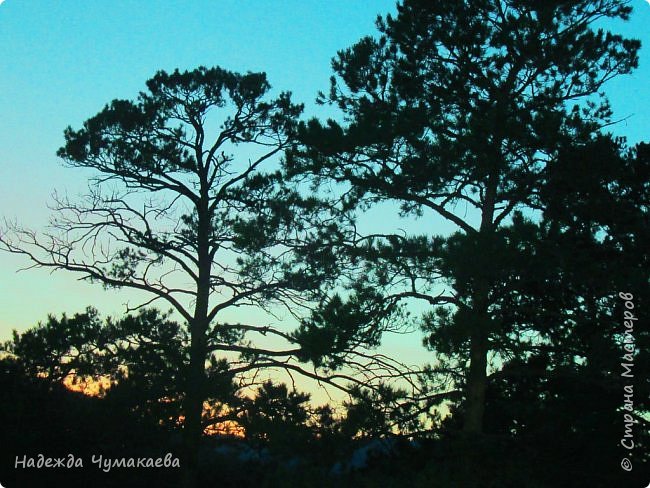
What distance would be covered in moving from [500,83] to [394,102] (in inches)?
70.2

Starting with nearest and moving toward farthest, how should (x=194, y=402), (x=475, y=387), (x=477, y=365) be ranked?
(x=477, y=365)
(x=475, y=387)
(x=194, y=402)

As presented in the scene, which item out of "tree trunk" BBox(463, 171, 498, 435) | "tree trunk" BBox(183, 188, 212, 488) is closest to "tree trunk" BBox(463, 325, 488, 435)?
"tree trunk" BBox(463, 171, 498, 435)

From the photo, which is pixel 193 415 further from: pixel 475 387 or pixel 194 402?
pixel 475 387

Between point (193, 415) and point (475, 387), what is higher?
point (475, 387)

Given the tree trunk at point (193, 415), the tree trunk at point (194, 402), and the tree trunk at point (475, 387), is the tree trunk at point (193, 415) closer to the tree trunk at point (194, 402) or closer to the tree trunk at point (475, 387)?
the tree trunk at point (194, 402)

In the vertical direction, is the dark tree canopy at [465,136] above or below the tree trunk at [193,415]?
above

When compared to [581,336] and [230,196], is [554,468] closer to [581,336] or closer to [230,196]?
[581,336]

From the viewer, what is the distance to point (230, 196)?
46.3ft

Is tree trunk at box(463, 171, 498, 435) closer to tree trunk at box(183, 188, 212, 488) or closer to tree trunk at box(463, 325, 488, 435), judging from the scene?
tree trunk at box(463, 325, 488, 435)

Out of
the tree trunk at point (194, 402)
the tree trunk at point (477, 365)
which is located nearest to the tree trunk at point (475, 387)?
the tree trunk at point (477, 365)

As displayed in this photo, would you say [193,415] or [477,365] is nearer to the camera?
[477,365]

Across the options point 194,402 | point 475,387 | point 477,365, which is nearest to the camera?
point 477,365

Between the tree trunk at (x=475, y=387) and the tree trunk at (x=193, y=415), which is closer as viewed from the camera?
the tree trunk at (x=475, y=387)

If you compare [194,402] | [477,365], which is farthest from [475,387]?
[194,402]
